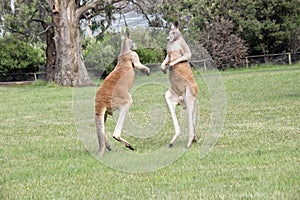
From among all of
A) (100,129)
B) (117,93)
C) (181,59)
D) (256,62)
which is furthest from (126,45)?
(256,62)

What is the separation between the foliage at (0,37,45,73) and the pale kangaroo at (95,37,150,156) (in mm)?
32765

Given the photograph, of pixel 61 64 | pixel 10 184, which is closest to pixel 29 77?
pixel 61 64

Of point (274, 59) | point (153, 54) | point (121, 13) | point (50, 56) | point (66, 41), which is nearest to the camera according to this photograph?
point (153, 54)

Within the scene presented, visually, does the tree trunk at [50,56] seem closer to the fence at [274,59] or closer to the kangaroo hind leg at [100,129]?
the fence at [274,59]

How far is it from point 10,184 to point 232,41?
37.3 m

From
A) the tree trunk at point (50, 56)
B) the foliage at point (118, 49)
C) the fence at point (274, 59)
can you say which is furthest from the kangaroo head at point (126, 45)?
the fence at point (274, 59)

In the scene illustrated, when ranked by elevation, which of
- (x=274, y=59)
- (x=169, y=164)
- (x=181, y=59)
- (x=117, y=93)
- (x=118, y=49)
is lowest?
(x=274, y=59)

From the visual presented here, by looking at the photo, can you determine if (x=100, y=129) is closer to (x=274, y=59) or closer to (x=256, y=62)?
(x=256, y=62)

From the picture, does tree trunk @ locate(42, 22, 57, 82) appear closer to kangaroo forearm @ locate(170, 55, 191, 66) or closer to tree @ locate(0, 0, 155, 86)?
tree @ locate(0, 0, 155, 86)

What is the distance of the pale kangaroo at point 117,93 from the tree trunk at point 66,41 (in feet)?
75.8

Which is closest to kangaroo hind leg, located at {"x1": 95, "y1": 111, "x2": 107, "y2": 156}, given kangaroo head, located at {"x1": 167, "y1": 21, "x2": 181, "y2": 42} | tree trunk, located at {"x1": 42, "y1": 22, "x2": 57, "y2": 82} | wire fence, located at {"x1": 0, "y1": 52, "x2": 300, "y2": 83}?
kangaroo head, located at {"x1": 167, "y1": 21, "x2": 181, "y2": 42}

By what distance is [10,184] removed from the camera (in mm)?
7516

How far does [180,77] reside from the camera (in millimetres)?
9828

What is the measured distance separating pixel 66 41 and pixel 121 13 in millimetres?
2959
